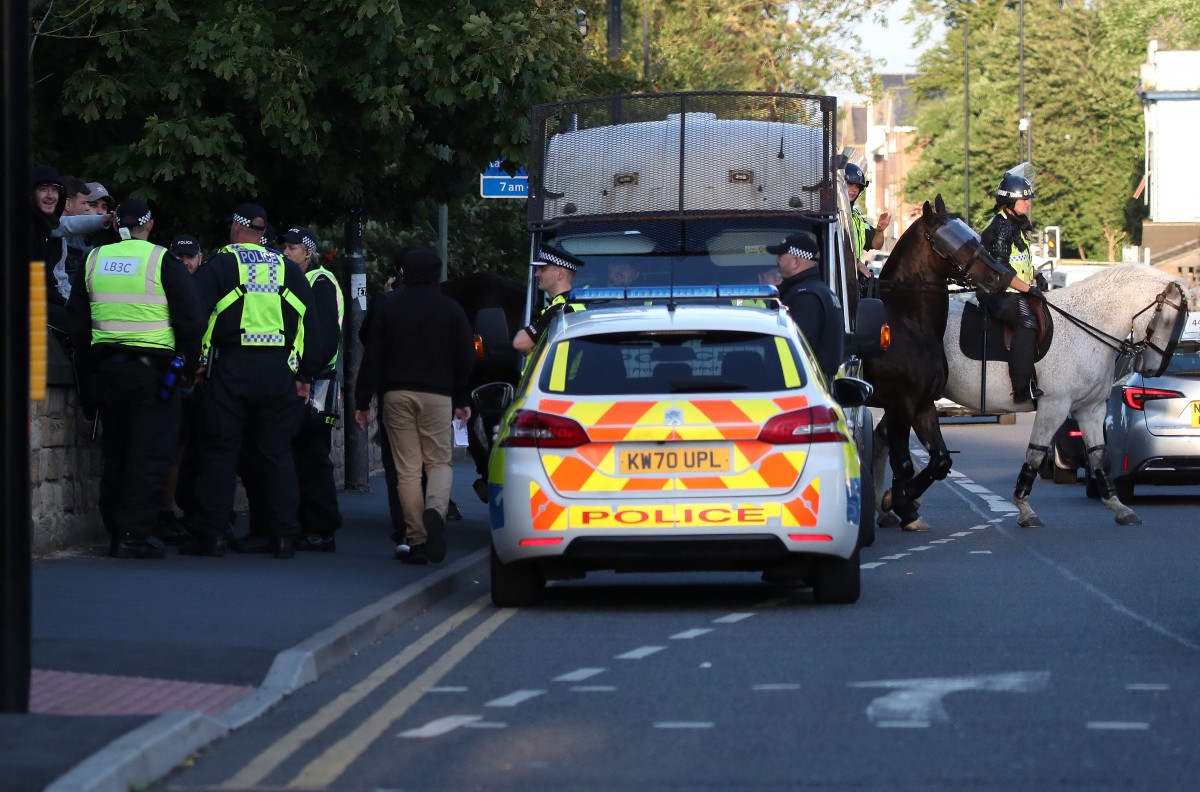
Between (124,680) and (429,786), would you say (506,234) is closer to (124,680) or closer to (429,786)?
(124,680)

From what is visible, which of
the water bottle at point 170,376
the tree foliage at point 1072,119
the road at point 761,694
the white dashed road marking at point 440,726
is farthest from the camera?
the tree foliage at point 1072,119

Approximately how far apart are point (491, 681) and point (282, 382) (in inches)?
203

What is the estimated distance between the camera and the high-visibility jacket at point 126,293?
45.4ft

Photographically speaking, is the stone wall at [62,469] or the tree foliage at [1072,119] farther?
the tree foliage at [1072,119]

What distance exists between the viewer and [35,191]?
44.9 feet

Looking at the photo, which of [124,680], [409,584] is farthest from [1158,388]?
[124,680]

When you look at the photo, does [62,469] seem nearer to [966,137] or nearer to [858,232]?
[858,232]

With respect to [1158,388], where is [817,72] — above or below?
Answer: above

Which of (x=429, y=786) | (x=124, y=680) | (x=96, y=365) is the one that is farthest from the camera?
(x=96, y=365)

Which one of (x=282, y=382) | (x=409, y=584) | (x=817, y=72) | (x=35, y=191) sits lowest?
(x=409, y=584)

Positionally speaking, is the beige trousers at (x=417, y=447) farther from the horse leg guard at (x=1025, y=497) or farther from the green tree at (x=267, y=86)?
the horse leg guard at (x=1025, y=497)

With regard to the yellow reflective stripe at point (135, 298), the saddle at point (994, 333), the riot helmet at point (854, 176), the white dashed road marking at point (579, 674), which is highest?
the riot helmet at point (854, 176)

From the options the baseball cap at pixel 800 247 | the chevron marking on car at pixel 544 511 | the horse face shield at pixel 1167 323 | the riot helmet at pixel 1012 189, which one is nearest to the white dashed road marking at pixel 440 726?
the chevron marking on car at pixel 544 511

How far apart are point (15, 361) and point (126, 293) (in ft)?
18.8
